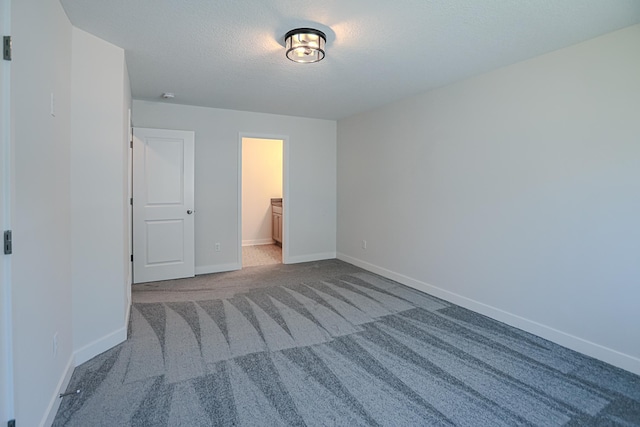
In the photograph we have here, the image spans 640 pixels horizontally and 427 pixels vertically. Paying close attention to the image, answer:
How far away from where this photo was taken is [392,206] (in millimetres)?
4484

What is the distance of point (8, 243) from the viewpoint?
4.39 feet

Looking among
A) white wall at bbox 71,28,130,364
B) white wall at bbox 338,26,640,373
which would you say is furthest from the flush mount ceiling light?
white wall at bbox 338,26,640,373

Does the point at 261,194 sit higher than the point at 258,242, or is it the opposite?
the point at 261,194

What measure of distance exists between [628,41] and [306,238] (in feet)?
14.5

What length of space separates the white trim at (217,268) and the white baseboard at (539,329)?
2449mm

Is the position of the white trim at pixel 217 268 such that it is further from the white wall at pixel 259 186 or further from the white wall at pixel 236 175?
the white wall at pixel 259 186

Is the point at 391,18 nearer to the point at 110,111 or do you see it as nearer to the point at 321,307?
the point at 110,111

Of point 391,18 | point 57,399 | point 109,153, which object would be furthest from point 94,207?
point 391,18

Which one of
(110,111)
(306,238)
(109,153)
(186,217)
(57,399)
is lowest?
(57,399)

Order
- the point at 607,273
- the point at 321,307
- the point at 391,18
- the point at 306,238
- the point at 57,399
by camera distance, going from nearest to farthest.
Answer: the point at 57,399
the point at 391,18
the point at 607,273
the point at 321,307
the point at 306,238

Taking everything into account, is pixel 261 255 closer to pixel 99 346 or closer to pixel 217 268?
pixel 217 268

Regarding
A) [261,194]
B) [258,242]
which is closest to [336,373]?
[258,242]

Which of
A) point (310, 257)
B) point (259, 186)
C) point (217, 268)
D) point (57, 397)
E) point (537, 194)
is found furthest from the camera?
point (259, 186)

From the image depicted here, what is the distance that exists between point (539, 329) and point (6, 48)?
391 centimetres
